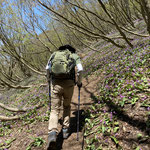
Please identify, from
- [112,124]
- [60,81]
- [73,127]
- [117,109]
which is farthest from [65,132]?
[117,109]

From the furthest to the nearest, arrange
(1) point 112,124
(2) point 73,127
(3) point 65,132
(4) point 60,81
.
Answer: (2) point 73,127 < (3) point 65,132 < (4) point 60,81 < (1) point 112,124

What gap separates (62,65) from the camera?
3.71 m

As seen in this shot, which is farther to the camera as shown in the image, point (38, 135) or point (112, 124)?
point (38, 135)

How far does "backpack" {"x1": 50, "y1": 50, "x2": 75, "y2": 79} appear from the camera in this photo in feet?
12.2

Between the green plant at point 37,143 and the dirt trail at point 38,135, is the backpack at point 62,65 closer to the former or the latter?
the dirt trail at point 38,135

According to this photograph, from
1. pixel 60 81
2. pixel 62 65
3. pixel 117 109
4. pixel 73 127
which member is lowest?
pixel 73 127

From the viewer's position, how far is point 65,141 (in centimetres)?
400

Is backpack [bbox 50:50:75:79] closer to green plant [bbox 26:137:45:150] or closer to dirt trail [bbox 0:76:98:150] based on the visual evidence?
dirt trail [bbox 0:76:98:150]

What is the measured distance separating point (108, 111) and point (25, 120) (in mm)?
4329

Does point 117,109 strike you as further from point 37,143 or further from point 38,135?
point 38,135

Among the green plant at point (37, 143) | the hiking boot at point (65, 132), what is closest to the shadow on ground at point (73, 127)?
the hiking boot at point (65, 132)

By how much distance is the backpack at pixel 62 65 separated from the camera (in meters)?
3.71

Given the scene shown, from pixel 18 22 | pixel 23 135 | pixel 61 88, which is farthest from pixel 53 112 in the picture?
pixel 18 22

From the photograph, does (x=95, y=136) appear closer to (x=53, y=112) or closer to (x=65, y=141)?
(x=65, y=141)
